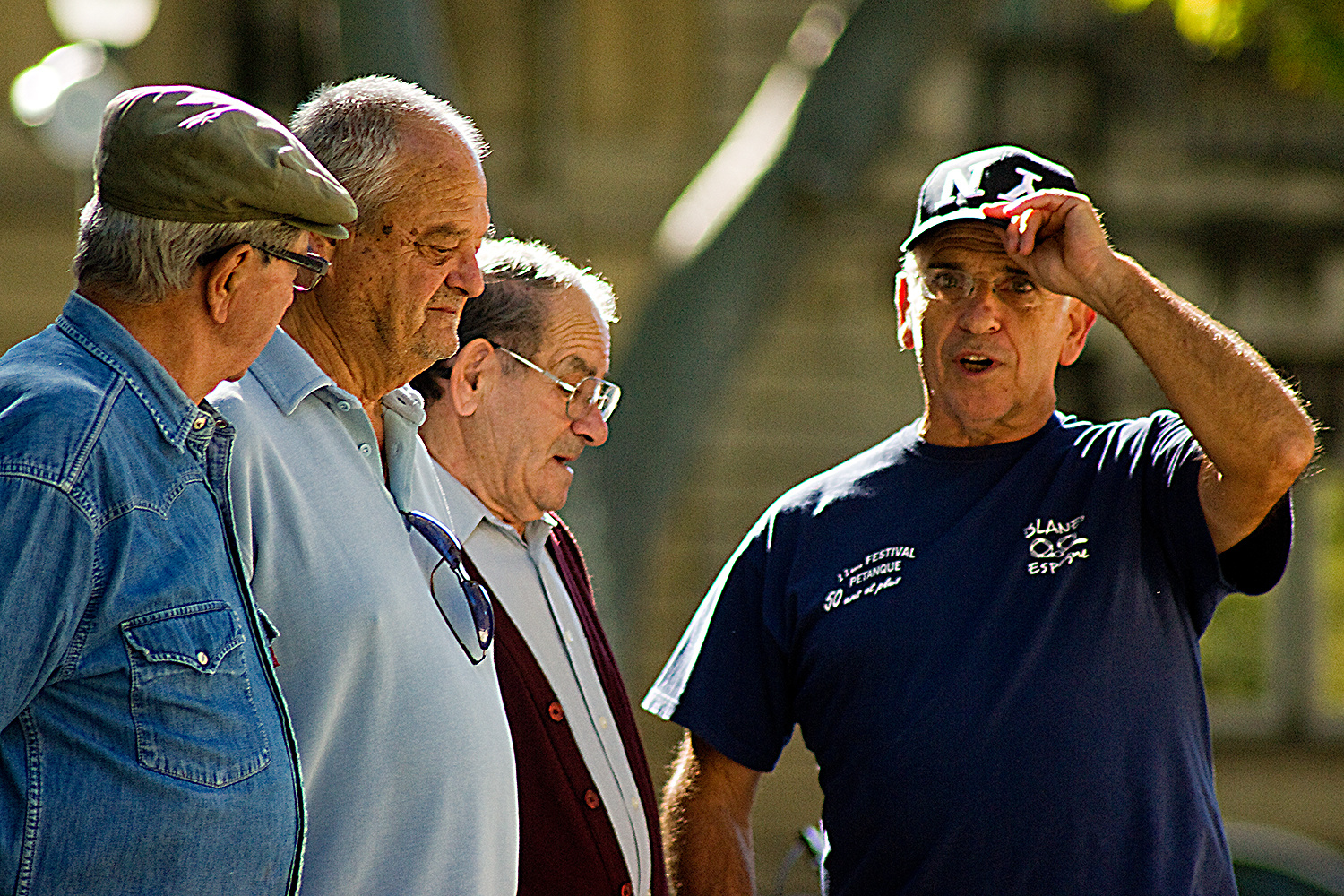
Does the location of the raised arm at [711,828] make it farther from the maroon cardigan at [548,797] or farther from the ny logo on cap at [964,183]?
the ny logo on cap at [964,183]

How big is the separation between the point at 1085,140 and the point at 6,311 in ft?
24.2

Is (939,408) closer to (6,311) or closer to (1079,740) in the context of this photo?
(1079,740)

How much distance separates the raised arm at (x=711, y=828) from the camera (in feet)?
8.97

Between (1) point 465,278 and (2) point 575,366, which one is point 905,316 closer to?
(2) point 575,366

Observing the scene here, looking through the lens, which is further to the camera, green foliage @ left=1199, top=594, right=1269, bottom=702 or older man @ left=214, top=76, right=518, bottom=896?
green foliage @ left=1199, top=594, right=1269, bottom=702

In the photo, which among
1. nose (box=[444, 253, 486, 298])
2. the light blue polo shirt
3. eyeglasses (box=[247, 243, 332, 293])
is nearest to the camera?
eyeglasses (box=[247, 243, 332, 293])

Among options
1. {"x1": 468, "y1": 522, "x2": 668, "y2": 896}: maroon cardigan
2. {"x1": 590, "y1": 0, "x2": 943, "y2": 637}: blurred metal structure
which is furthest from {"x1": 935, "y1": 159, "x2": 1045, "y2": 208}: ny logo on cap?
{"x1": 590, "y1": 0, "x2": 943, "y2": 637}: blurred metal structure

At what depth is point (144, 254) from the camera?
168cm

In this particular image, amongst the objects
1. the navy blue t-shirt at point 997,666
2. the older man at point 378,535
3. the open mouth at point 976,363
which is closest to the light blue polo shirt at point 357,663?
the older man at point 378,535

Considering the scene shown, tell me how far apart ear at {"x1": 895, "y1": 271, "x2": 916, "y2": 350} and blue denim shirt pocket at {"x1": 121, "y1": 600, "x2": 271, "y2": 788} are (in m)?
1.58

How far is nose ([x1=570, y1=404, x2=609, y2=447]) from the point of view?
2734 millimetres

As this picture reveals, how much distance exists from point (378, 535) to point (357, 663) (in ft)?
0.61

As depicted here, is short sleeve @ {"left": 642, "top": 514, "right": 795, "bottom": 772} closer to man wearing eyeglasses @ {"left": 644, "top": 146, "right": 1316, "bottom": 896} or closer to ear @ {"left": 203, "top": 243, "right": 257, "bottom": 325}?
man wearing eyeglasses @ {"left": 644, "top": 146, "right": 1316, "bottom": 896}

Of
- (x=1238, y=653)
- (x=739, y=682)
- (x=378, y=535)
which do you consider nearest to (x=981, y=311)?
(x=739, y=682)
